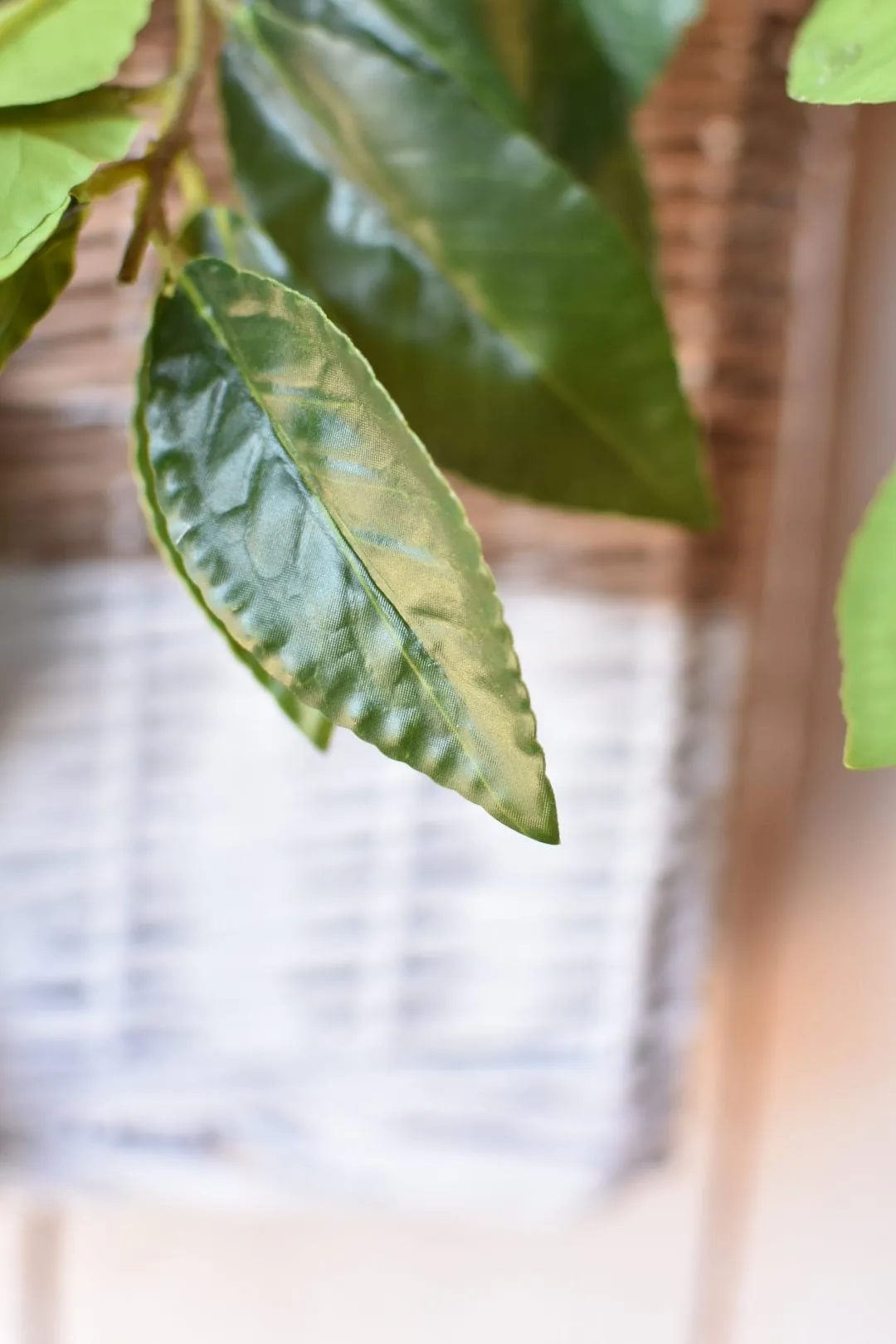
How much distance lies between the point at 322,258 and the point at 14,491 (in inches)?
5.7

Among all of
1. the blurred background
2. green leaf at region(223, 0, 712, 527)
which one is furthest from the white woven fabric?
green leaf at region(223, 0, 712, 527)

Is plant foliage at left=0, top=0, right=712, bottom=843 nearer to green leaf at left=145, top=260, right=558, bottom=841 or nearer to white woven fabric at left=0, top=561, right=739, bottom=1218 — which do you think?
green leaf at left=145, top=260, right=558, bottom=841

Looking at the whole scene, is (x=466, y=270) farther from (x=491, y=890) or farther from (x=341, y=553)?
(x=491, y=890)

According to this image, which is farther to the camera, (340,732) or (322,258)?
(340,732)

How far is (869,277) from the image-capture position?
15.6 inches

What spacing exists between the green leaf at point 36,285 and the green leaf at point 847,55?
127 mm

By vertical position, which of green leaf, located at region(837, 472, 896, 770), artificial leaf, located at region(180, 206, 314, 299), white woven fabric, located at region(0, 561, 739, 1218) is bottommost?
white woven fabric, located at region(0, 561, 739, 1218)

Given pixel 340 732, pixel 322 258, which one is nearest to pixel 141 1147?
pixel 340 732

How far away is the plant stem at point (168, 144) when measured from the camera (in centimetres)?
21

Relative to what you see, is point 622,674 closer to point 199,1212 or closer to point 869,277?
point 869,277

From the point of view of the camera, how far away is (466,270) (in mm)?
239

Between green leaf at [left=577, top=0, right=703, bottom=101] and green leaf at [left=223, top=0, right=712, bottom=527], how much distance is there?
0.04 meters

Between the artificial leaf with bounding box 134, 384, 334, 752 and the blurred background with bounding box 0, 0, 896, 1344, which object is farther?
the blurred background with bounding box 0, 0, 896, 1344

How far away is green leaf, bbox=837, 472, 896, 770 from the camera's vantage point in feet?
0.52
